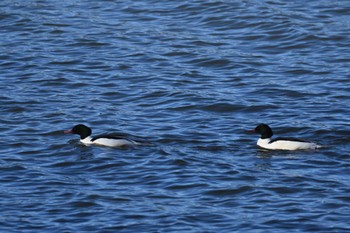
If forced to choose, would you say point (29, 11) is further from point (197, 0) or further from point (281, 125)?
point (281, 125)

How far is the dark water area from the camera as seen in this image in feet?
55.6

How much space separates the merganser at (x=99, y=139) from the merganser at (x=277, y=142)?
2.41m

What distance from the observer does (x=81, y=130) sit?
2130 cm

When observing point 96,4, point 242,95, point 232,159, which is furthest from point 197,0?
point 232,159

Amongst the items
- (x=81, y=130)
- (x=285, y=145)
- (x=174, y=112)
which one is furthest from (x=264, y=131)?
(x=81, y=130)

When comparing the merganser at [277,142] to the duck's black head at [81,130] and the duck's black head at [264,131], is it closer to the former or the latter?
the duck's black head at [264,131]

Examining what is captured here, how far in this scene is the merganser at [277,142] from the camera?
66.2 ft

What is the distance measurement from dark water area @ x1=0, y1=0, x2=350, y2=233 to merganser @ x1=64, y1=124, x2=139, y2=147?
0.52 ft

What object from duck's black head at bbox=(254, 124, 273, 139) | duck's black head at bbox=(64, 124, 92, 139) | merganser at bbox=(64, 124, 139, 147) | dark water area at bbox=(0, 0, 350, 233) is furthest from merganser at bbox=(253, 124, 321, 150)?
duck's black head at bbox=(64, 124, 92, 139)

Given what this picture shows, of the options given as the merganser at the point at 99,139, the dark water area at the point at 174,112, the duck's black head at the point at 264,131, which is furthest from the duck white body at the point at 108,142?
the duck's black head at the point at 264,131

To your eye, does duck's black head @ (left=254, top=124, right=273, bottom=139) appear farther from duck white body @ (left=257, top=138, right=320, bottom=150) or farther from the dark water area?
the dark water area

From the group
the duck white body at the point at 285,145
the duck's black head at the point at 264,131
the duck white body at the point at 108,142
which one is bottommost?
the duck white body at the point at 285,145

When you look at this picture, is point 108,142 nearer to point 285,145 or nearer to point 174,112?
point 174,112

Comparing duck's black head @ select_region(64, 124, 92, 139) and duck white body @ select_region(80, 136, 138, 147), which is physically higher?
duck's black head @ select_region(64, 124, 92, 139)
